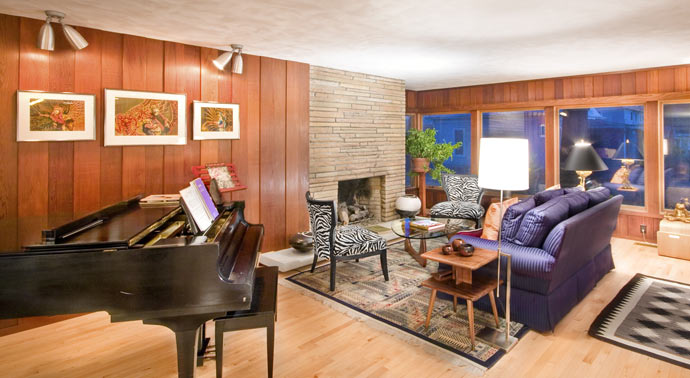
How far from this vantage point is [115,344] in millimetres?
2971

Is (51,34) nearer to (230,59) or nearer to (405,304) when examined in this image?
(230,59)

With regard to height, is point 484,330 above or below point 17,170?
below

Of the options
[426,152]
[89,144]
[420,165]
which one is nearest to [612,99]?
[426,152]

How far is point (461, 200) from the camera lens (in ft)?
20.8

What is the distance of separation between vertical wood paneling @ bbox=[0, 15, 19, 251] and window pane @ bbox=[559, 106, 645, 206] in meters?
6.90

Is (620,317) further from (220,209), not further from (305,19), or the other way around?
(305,19)

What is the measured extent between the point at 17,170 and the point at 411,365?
3393mm

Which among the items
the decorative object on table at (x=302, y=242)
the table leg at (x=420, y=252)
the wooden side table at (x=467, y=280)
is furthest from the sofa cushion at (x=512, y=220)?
the decorative object on table at (x=302, y=242)

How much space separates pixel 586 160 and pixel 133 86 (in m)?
5.33

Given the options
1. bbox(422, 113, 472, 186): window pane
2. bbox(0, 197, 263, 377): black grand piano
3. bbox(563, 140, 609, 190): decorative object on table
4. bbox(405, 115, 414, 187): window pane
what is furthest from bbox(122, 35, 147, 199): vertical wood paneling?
bbox(422, 113, 472, 186): window pane

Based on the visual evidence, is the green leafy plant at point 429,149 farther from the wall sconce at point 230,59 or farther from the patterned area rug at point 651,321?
the wall sconce at point 230,59

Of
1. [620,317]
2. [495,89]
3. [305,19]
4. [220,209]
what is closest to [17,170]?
[220,209]

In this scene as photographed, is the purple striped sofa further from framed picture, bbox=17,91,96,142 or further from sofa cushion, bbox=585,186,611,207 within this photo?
framed picture, bbox=17,91,96,142

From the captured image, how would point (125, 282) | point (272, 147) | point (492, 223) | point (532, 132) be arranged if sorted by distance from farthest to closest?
point (532, 132) → point (272, 147) → point (492, 223) → point (125, 282)
